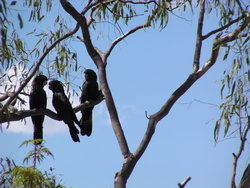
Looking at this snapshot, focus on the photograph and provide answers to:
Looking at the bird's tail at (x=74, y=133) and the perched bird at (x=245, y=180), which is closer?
the perched bird at (x=245, y=180)

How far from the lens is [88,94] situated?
16.6ft

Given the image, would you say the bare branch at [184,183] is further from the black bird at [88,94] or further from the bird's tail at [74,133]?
the black bird at [88,94]

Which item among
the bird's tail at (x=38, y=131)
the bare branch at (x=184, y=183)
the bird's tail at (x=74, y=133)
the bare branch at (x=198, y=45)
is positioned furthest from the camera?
the bird's tail at (x=38, y=131)

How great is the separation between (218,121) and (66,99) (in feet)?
5.55

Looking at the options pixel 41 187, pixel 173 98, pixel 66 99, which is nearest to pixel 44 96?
pixel 66 99

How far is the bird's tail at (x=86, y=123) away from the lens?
16.4ft

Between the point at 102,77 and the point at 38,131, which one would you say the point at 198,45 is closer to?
Answer: the point at 102,77

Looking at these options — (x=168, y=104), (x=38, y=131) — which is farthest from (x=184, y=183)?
(x=38, y=131)

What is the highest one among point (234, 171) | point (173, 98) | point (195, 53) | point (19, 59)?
point (19, 59)

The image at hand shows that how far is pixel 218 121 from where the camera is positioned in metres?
3.63

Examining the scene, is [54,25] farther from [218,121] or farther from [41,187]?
[218,121]

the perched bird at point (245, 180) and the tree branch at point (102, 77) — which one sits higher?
the tree branch at point (102, 77)

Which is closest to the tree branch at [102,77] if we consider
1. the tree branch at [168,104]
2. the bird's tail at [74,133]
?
the tree branch at [168,104]

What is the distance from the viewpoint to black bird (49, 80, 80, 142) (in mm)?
4453
